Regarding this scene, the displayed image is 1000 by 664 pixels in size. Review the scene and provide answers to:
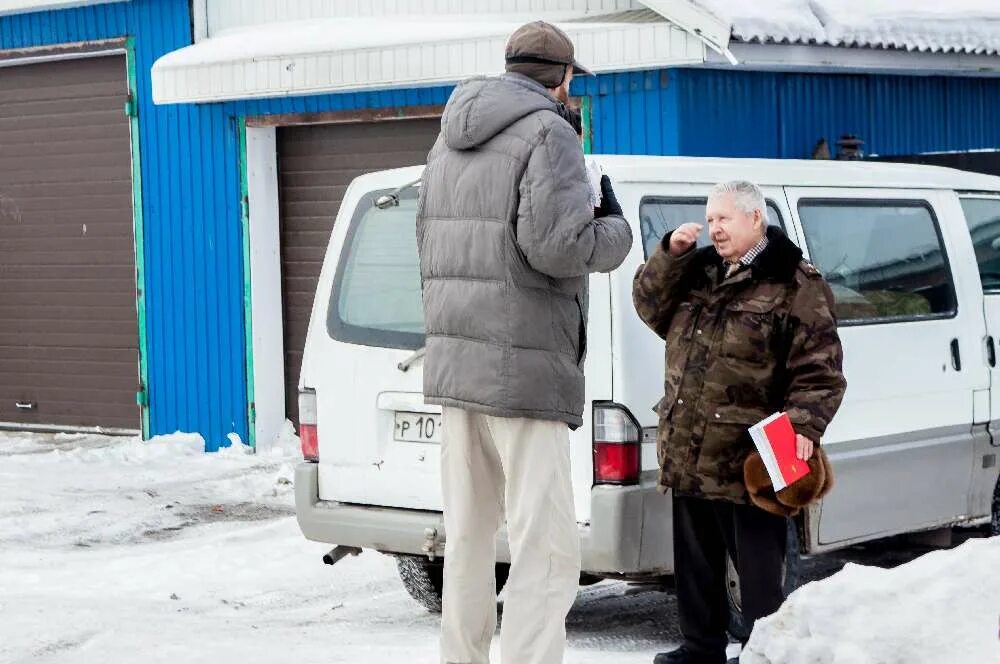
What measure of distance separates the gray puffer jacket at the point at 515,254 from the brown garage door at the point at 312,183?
23.9ft

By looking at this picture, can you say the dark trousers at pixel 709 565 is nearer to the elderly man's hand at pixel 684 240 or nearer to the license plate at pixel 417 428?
the elderly man's hand at pixel 684 240

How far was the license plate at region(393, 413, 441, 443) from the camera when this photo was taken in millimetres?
6289

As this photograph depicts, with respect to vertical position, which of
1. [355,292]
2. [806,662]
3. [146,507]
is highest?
[355,292]

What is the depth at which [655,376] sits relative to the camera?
5.99m

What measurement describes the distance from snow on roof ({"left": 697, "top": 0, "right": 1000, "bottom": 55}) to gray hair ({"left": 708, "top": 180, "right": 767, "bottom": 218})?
4390 millimetres

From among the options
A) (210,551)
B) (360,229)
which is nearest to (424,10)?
(210,551)

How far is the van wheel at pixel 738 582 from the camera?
19.3ft

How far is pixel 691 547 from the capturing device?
5.67 m

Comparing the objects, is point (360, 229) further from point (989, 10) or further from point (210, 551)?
point (989, 10)

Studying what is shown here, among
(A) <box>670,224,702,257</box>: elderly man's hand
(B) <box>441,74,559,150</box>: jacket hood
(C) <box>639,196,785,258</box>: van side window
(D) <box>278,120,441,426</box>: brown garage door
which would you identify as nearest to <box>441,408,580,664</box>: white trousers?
(B) <box>441,74,559,150</box>: jacket hood

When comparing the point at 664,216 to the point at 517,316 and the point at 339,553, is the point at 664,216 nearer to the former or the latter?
the point at 517,316

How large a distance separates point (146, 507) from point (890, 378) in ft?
17.3

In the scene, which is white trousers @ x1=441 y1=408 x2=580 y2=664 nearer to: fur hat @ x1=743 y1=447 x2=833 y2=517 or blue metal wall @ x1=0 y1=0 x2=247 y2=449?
fur hat @ x1=743 y1=447 x2=833 y2=517

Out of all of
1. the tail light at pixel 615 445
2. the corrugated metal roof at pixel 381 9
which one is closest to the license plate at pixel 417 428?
the tail light at pixel 615 445
